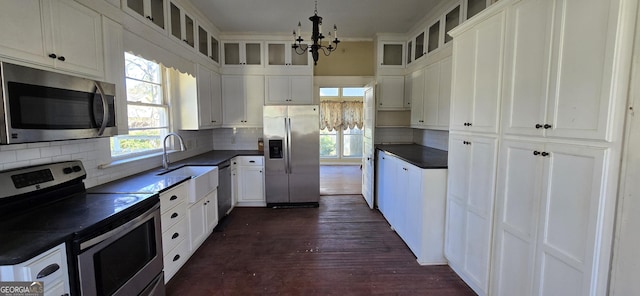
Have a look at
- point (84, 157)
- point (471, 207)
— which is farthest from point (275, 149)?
point (471, 207)

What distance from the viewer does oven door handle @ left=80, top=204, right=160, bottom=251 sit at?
4.54 ft

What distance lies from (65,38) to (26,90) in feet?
1.58

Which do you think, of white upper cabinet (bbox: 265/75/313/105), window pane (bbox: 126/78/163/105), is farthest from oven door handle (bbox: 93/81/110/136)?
white upper cabinet (bbox: 265/75/313/105)

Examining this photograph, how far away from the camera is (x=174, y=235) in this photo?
8.09ft

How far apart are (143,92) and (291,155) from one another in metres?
2.19

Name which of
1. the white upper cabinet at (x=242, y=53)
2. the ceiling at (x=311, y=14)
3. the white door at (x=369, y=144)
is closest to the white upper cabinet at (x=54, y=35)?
the ceiling at (x=311, y=14)

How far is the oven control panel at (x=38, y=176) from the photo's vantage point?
153cm

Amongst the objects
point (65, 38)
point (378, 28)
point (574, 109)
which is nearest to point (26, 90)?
point (65, 38)

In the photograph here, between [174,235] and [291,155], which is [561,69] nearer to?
[174,235]

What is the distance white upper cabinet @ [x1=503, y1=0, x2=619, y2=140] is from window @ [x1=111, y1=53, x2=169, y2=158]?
10.8ft

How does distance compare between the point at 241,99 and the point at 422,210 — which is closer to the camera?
the point at 422,210

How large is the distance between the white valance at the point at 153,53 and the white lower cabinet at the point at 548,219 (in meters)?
3.08

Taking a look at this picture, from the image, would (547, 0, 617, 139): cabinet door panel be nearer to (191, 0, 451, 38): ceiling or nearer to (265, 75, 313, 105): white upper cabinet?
(191, 0, 451, 38): ceiling

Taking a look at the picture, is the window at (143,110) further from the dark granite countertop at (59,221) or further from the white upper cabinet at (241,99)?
the white upper cabinet at (241,99)
